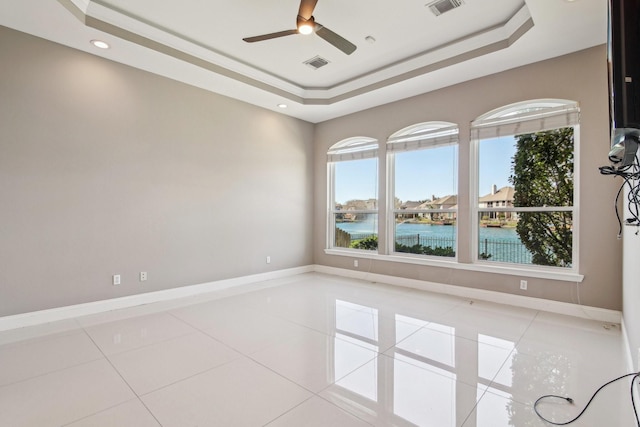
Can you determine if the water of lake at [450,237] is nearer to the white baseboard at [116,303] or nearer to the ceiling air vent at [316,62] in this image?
the white baseboard at [116,303]

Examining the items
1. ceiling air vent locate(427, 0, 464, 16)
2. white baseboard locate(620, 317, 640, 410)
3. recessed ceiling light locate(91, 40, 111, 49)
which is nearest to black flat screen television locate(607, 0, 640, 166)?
white baseboard locate(620, 317, 640, 410)

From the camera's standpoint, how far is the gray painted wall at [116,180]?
320cm

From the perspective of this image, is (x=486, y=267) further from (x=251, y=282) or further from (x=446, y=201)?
(x=251, y=282)

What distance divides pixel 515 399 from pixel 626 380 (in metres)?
0.93

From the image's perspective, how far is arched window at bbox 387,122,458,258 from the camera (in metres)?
4.66

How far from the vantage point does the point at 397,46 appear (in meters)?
3.88

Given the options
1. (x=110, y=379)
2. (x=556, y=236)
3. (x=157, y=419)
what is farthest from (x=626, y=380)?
(x=110, y=379)

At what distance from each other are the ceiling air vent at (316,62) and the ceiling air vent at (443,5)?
5.18 feet

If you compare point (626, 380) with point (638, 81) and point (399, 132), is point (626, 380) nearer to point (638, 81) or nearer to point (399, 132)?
point (638, 81)

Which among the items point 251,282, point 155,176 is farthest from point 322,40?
point 251,282

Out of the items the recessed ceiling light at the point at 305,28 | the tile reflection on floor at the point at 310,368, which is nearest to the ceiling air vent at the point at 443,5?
the recessed ceiling light at the point at 305,28

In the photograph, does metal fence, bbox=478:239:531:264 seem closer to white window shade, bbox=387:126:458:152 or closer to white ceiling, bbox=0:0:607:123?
white window shade, bbox=387:126:458:152

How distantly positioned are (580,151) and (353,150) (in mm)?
3449

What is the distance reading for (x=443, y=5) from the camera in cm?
309
